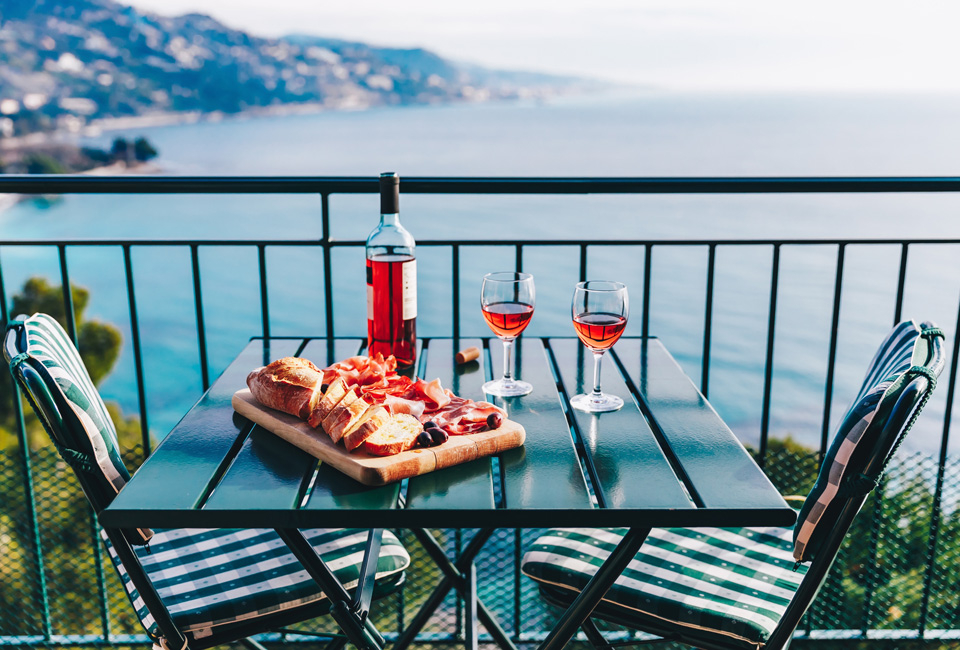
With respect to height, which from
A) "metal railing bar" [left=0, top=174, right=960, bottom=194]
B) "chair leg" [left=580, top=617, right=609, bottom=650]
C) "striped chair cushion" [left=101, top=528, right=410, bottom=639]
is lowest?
"chair leg" [left=580, top=617, right=609, bottom=650]

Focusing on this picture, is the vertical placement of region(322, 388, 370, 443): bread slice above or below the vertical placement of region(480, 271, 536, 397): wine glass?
below

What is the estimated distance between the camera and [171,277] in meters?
40.8

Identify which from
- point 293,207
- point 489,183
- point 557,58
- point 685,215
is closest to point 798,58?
point 557,58

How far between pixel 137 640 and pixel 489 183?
1756mm

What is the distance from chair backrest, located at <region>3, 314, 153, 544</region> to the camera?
134cm

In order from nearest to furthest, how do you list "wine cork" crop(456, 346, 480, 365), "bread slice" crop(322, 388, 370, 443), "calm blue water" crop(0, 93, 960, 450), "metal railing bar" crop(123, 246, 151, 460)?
"bread slice" crop(322, 388, 370, 443)
"wine cork" crop(456, 346, 480, 365)
"metal railing bar" crop(123, 246, 151, 460)
"calm blue water" crop(0, 93, 960, 450)

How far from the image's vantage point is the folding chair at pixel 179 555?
53.5 inches

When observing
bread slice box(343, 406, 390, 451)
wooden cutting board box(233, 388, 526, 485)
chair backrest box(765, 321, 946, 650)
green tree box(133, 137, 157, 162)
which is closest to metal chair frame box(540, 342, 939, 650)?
chair backrest box(765, 321, 946, 650)

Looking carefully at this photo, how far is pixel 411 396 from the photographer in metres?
1.48

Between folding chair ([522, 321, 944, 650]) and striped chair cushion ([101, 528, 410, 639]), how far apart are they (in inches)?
15.9

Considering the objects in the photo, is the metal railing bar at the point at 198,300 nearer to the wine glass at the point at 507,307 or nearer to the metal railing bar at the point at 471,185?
the metal railing bar at the point at 471,185

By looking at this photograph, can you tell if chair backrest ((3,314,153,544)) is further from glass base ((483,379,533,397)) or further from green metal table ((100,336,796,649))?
glass base ((483,379,533,397))

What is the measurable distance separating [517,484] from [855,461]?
0.58 metres

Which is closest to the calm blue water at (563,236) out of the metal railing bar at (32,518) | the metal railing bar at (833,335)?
the metal railing bar at (32,518)
